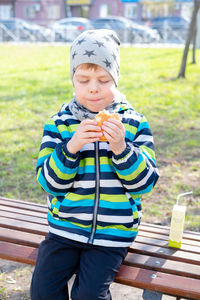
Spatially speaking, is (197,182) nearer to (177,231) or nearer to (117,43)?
(177,231)

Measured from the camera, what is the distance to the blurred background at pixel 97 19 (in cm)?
2214

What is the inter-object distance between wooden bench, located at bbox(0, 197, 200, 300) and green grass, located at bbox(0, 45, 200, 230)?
1.13 metres

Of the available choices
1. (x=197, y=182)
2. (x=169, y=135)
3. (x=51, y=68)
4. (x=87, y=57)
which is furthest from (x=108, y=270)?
(x=51, y=68)

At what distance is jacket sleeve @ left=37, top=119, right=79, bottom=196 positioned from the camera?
185 centimetres

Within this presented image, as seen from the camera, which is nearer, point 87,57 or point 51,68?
point 87,57

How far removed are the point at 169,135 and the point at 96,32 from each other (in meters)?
3.37

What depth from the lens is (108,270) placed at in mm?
1831

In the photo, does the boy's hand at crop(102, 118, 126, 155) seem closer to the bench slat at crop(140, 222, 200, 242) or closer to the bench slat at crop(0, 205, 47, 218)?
the bench slat at crop(140, 222, 200, 242)

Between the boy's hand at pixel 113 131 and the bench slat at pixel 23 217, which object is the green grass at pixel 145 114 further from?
the boy's hand at pixel 113 131

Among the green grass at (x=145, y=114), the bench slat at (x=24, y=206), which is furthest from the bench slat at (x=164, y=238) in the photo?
the green grass at (x=145, y=114)

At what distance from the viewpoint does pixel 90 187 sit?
192 cm

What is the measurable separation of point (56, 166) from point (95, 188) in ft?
0.70

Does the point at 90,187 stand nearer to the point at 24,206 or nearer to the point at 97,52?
the point at 97,52

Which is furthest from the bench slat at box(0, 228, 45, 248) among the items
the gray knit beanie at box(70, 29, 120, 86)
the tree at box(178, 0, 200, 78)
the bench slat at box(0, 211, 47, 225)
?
the tree at box(178, 0, 200, 78)
